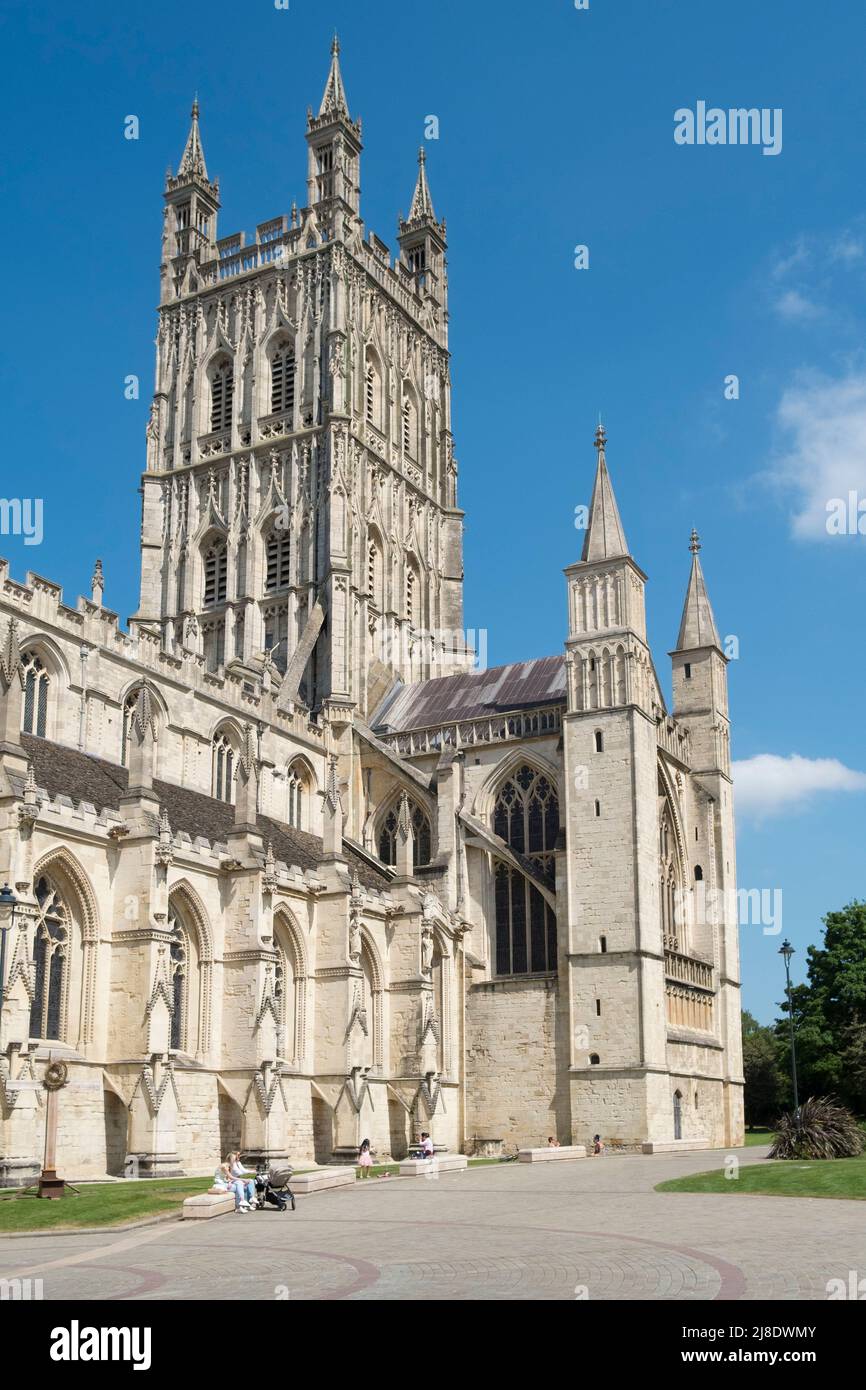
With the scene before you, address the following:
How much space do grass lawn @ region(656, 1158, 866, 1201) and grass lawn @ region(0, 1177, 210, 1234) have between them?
9.20 m

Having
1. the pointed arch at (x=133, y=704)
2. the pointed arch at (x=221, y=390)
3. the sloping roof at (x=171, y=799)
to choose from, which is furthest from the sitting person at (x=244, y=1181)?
the pointed arch at (x=221, y=390)

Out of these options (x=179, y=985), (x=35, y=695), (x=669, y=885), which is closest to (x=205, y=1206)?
(x=179, y=985)

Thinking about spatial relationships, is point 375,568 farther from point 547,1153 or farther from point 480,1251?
point 480,1251

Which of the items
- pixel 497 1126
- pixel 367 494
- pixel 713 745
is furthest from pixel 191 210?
pixel 497 1126

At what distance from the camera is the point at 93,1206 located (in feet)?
76.5

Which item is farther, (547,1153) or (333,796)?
(333,796)

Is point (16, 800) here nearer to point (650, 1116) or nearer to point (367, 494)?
point (650, 1116)

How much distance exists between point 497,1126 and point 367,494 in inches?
1142

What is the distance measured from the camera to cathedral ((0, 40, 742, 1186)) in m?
32.2

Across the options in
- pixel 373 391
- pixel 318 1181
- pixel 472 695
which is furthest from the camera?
pixel 373 391

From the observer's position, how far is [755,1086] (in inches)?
3081

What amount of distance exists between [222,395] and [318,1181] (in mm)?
45478

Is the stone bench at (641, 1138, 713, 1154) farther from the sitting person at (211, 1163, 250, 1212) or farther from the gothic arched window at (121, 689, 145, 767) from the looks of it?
the sitting person at (211, 1163, 250, 1212)

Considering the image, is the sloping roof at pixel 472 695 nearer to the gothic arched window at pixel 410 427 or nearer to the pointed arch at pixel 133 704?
the pointed arch at pixel 133 704
